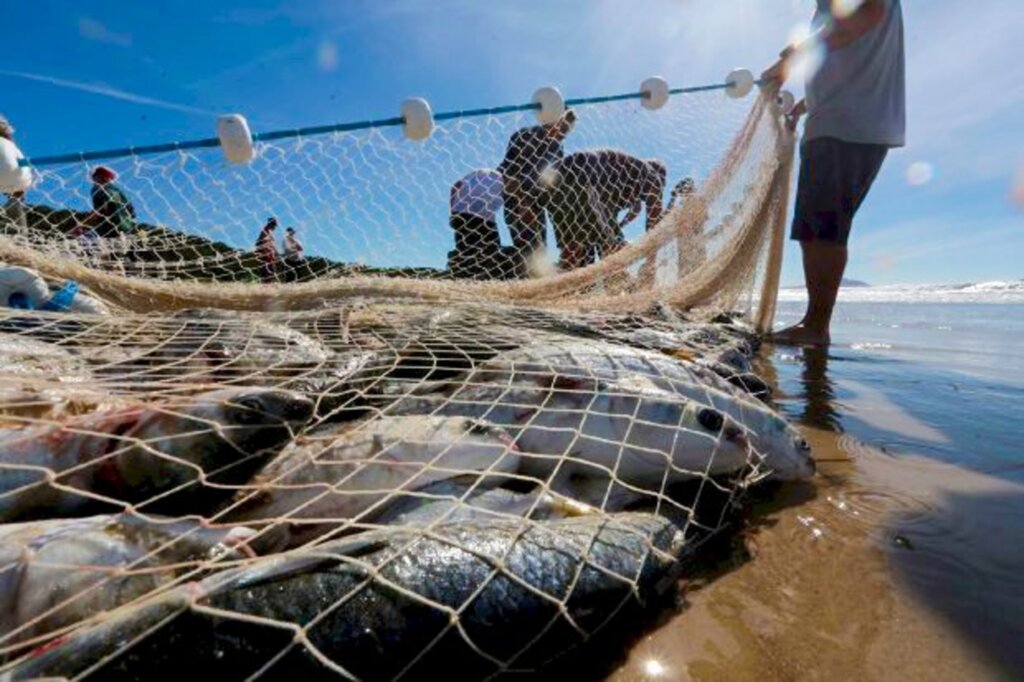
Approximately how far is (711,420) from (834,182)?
4018 millimetres

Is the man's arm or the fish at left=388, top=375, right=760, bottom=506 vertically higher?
the man's arm

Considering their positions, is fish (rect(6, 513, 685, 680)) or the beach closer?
fish (rect(6, 513, 685, 680))

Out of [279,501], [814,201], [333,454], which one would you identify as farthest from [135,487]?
[814,201]

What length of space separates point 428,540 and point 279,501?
650mm

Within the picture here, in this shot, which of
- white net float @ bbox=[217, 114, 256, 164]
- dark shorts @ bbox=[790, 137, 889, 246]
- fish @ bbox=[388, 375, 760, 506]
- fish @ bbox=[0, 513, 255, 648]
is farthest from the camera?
dark shorts @ bbox=[790, 137, 889, 246]

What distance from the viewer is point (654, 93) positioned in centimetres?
652

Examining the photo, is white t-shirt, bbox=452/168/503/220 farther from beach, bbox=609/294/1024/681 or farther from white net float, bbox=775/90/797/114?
beach, bbox=609/294/1024/681

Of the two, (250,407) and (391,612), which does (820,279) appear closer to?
(250,407)

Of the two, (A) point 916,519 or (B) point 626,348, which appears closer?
(A) point 916,519

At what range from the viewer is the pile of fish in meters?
1.03

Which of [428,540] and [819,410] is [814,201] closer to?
[819,410]

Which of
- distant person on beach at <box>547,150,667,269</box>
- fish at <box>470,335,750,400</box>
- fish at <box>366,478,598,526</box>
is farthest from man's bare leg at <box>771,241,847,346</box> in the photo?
fish at <box>366,478,598,526</box>

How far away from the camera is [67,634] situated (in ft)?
3.26

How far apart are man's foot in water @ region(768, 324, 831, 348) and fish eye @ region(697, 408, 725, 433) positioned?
4.23m
